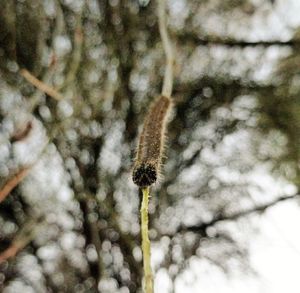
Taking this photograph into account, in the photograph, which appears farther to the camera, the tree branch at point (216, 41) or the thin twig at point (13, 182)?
the thin twig at point (13, 182)

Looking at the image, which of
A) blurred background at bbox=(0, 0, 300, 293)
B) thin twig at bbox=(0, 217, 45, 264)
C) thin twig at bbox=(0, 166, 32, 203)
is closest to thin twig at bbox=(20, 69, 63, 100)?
blurred background at bbox=(0, 0, 300, 293)

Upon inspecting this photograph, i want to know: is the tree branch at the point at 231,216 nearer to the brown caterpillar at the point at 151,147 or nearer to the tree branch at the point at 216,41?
the tree branch at the point at 216,41

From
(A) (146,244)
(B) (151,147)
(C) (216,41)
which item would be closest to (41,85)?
(C) (216,41)

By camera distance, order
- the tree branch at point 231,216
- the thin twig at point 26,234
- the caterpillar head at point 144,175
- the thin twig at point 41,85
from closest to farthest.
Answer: the caterpillar head at point 144,175, the tree branch at point 231,216, the thin twig at point 41,85, the thin twig at point 26,234

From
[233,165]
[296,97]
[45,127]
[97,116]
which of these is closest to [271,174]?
[233,165]

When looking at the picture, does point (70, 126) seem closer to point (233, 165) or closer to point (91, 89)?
point (91, 89)

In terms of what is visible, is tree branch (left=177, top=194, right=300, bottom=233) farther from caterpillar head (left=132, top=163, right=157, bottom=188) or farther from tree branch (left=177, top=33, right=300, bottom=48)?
caterpillar head (left=132, top=163, right=157, bottom=188)

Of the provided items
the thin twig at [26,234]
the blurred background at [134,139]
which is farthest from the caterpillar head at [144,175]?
the thin twig at [26,234]
